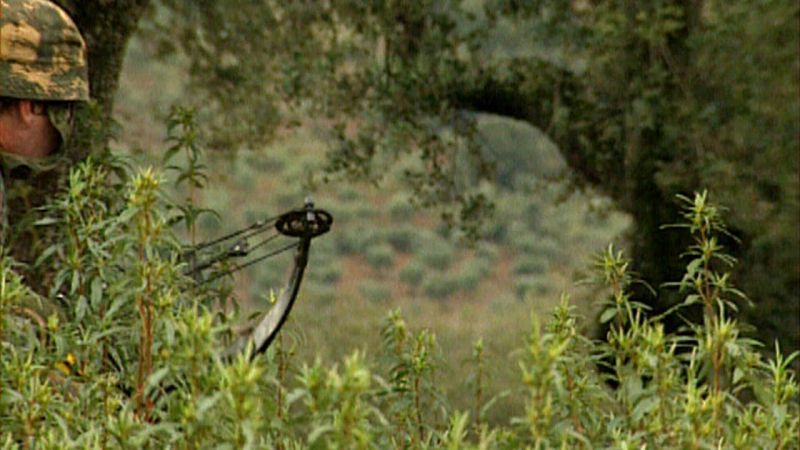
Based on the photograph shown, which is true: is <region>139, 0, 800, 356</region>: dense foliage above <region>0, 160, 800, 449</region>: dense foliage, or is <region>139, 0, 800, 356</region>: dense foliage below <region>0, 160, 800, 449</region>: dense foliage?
below

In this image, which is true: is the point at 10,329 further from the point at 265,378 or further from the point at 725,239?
the point at 725,239

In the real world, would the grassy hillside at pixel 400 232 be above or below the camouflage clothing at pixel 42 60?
below

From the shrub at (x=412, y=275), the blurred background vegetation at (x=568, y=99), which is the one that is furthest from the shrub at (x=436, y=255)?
the blurred background vegetation at (x=568, y=99)

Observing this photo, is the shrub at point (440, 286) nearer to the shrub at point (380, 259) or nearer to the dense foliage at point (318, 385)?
the shrub at point (380, 259)

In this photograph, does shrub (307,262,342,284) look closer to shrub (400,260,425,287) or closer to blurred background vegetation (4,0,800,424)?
shrub (400,260,425,287)

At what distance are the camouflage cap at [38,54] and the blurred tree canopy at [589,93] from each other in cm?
698

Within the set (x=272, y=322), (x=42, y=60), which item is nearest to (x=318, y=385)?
(x=272, y=322)

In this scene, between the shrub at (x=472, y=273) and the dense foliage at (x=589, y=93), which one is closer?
the dense foliage at (x=589, y=93)

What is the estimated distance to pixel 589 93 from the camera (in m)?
15.5

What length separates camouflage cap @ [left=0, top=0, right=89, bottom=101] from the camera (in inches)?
259

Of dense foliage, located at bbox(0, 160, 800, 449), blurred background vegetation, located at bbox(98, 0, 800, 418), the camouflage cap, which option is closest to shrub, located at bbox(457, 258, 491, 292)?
blurred background vegetation, located at bbox(98, 0, 800, 418)

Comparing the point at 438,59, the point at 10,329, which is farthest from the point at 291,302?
the point at 438,59

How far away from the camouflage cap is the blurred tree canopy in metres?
6.98

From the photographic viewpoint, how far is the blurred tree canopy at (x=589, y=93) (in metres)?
12.7
